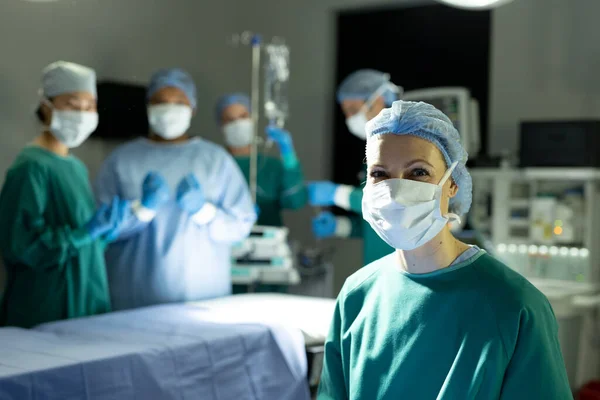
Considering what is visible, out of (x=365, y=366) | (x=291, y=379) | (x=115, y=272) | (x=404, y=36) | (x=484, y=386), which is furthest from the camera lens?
(x=404, y=36)

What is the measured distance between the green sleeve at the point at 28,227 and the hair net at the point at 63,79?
0.27m

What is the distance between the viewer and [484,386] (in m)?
1.46

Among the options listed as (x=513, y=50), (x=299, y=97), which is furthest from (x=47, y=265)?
(x=513, y=50)

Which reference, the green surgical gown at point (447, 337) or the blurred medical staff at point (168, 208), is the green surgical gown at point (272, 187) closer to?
the blurred medical staff at point (168, 208)

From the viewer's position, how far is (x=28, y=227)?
2.32m

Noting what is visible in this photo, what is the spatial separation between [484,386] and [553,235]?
10.3 ft

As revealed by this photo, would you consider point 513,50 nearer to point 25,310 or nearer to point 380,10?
point 380,10

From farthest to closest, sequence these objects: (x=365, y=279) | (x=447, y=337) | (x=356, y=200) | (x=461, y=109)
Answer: (x=461, y=109), (x=356, y=200), (x=365, y=279), (x=447, y=337)

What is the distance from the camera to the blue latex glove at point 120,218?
2527 millimetres

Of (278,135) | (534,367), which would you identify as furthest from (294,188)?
(534,367)

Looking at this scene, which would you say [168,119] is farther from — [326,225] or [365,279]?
[365,279]

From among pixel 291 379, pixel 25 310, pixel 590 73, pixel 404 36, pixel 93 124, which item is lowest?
pixel 291 379

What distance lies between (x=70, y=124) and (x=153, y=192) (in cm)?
41

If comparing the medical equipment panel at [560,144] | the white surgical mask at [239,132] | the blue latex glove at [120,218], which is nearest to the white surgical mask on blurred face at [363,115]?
the white surgical mask at [239,132]
